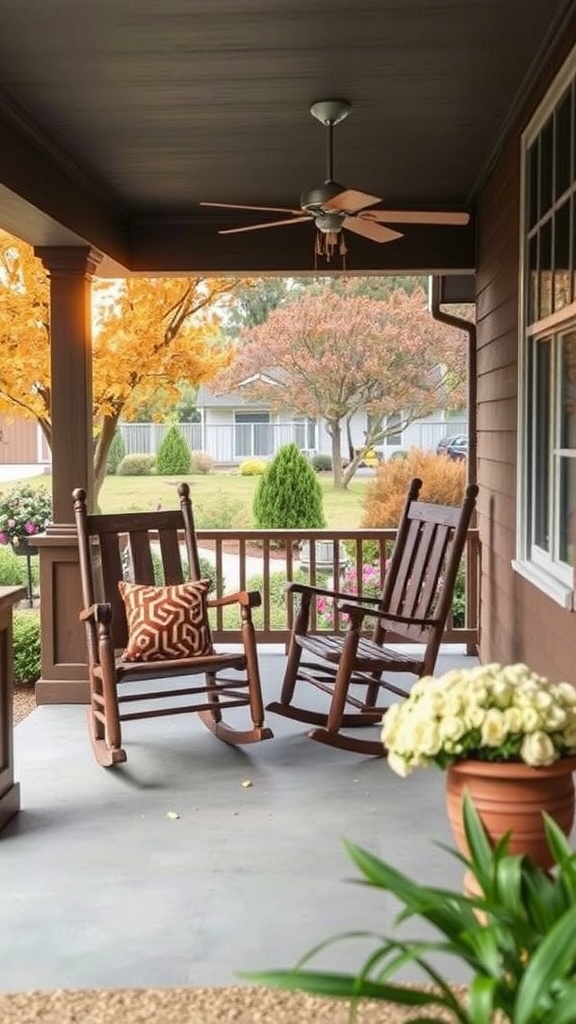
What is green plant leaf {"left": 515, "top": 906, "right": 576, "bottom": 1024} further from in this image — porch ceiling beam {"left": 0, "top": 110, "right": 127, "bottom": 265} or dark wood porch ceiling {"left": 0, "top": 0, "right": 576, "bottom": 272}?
porch ceiling beam {"left": 0, "top": 110, "right": 127, "bottom": 265}

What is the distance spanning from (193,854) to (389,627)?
207 centimetres

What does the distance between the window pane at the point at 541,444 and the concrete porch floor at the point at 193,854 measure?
1.09m

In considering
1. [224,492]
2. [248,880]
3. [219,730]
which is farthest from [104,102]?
[224,492]

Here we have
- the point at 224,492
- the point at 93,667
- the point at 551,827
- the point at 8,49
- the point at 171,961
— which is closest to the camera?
the point at 551,827

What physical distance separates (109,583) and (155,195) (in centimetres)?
230

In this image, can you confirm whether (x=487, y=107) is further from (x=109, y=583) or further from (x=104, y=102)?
(x=109, y=583)


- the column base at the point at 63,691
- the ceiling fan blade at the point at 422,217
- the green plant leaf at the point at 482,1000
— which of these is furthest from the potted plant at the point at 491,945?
the column base at the point at 63,691

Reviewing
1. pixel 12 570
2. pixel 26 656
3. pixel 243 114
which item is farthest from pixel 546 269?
pixel 12 570

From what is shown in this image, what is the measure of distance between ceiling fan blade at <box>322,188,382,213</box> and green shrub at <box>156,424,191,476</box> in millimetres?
9255

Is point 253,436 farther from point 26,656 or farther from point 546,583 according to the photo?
point 546,583

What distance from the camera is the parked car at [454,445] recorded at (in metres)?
13.1

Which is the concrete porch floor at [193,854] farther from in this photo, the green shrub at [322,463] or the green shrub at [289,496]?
the green shrub at [322,463]

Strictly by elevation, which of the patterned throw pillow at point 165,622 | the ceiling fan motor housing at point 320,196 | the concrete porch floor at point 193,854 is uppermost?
the ceiling fan motor housing at point 320,196

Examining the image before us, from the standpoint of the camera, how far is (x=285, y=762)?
4.48 m
